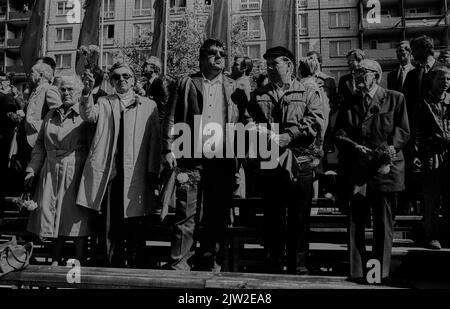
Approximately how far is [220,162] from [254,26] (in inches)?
1353

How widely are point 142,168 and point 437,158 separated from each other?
10.8ft

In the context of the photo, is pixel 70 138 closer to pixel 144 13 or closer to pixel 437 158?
pixel 437 158

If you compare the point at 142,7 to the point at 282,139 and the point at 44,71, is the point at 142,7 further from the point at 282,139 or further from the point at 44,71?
the point at 282,139

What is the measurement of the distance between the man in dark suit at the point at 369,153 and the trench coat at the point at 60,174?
2785mm

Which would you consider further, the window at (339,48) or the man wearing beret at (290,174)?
the window at (339,48)

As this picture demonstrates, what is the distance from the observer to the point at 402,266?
14.3 ft

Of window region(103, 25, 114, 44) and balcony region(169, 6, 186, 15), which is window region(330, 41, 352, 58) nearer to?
balcony region(169, 6, 186, 15)

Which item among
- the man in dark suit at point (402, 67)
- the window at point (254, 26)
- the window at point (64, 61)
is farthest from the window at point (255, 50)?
the man in dark suit at point (402, 67)

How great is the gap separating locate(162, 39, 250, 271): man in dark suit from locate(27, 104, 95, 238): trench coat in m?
1.14

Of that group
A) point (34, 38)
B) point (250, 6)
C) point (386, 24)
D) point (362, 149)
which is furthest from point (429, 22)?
point (362, 149)

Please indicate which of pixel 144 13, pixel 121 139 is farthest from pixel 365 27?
pixel 121 139

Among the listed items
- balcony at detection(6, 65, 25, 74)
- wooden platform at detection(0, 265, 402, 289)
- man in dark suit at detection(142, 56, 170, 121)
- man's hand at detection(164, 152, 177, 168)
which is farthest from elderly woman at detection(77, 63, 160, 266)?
balcony at detection(6, 65, 25, 74)

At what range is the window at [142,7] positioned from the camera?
39.2 m

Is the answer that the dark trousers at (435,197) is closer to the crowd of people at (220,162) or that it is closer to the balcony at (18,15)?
the crowd of people at (220,162)
